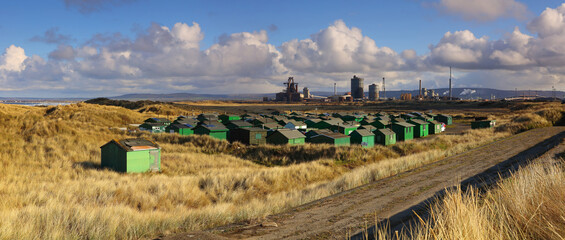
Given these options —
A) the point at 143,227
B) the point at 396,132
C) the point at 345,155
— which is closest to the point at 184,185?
the point at 143,227

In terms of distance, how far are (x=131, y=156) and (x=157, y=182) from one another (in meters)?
5.16

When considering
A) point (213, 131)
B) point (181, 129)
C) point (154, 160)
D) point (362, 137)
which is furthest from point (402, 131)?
point (154, 160)

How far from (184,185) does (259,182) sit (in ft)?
15.2

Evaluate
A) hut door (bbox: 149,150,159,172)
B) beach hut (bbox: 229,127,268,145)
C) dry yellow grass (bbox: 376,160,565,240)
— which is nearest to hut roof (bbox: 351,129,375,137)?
beach hut (bbox: 229,127,268,145)

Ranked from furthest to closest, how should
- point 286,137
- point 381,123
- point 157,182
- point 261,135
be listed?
1. point 381,123
2. point 261,135
3. point 286,137
4. point 157,182

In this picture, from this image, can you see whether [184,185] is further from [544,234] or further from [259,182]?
[544,234]

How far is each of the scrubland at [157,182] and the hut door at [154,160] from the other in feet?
3.35

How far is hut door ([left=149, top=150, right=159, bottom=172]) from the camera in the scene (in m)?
23.2

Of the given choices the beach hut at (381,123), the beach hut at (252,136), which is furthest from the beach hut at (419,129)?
the beach hut at (252,136)

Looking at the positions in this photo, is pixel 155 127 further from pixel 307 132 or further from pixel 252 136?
pixel 307 132

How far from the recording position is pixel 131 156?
22.0 metres

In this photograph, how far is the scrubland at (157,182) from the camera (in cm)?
916

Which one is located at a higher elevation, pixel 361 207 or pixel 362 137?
pixel 361 207

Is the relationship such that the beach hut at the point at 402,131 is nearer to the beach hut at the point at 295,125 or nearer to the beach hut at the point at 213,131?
the beach hut at the point at 295,125
